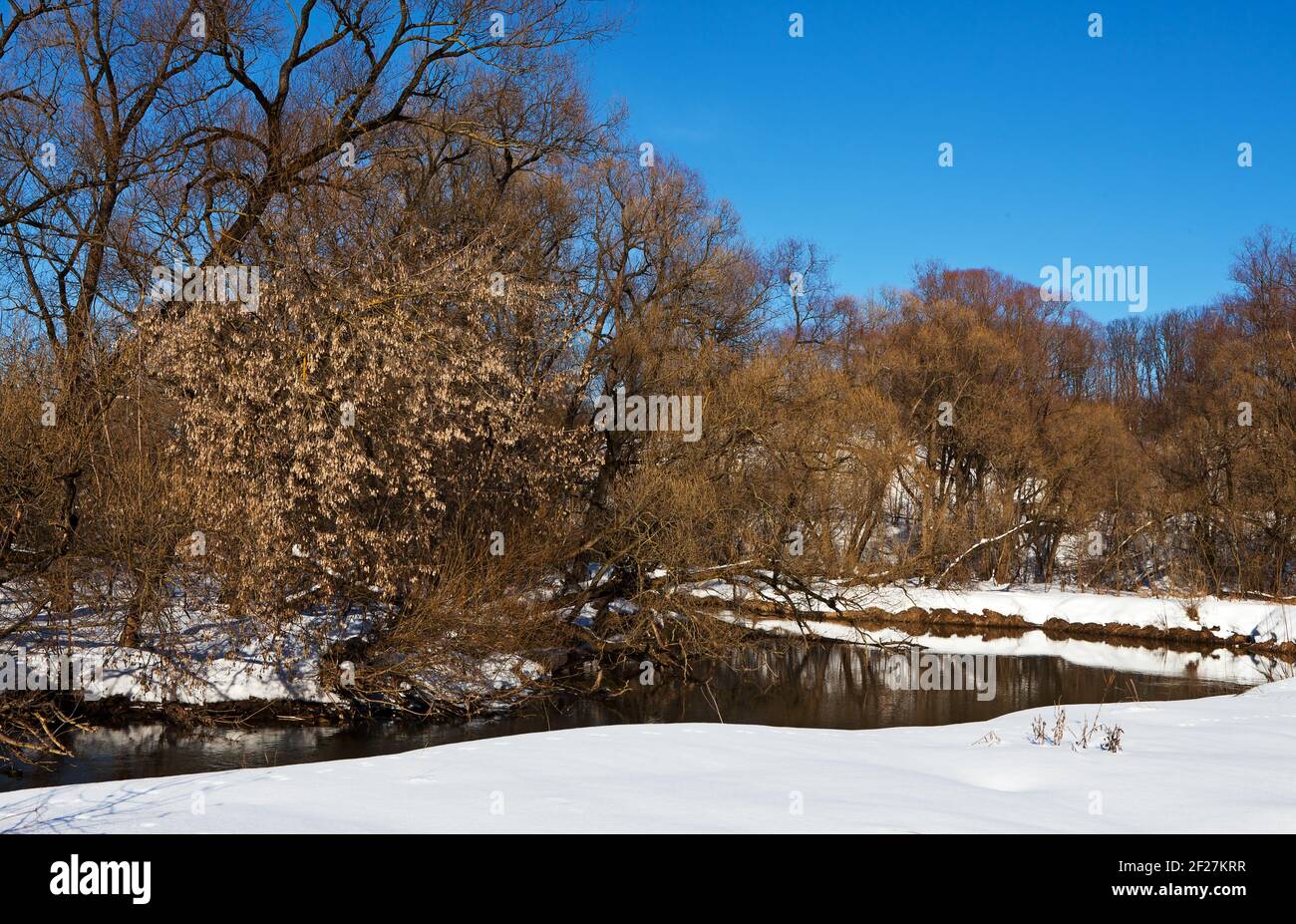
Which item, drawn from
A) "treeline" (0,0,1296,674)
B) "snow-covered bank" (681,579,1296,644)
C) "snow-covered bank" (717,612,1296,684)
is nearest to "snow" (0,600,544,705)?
"treeline" (0,0,1296,674)

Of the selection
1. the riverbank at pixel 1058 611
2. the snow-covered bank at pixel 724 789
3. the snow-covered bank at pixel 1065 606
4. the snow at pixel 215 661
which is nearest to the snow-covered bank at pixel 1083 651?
the riverbank at pixel 1058 611

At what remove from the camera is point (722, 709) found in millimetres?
16906

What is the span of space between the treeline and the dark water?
1.56 metres

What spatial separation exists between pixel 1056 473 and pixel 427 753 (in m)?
29.2

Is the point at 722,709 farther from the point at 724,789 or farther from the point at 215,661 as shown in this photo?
the point at 724,789

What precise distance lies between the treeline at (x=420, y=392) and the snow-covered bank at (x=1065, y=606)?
875 millimetres

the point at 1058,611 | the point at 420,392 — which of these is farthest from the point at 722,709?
the point at 1058,611

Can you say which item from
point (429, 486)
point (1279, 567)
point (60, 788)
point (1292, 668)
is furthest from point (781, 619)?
point (60, 788)

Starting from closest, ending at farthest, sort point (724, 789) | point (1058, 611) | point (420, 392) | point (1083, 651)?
point (724, 789) → point (420, 392) → point (1083, 651) → point (1058, 611)

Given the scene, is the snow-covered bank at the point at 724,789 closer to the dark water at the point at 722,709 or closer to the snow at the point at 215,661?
the dark water at the point at 722,709

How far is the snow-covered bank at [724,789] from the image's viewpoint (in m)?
6.41

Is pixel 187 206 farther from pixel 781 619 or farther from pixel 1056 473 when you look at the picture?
pixel 1056 473

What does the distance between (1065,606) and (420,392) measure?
69.7 feet

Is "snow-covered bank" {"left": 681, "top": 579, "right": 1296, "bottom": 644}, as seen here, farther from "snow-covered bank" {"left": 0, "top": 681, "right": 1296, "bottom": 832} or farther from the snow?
"snow-covered bank" {"left": 0, "top": 681, "right": 1296, "bottom": 832}
